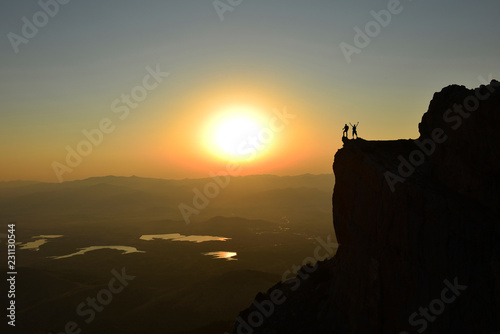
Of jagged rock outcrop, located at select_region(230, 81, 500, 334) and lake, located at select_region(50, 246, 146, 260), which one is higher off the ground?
jagged rock outcrop, located at select_region(230, 81, 500, 334)

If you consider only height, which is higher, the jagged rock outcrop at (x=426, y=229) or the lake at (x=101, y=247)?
the jagged rock outcrop at (x=426, y=229)

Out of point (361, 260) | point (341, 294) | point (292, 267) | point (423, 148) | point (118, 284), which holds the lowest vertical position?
point (292, 267)

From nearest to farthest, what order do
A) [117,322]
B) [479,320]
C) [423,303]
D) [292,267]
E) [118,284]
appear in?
1. [479,320]
2. [423,303]
3. [117,322]
4. [118,284]
5. [292,267]

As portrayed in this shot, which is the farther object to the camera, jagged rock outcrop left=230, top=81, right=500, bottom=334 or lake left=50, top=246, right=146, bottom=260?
lake left=50, top=246, right=146, bottom=260

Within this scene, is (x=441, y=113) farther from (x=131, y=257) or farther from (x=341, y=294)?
(x=131, y=257)

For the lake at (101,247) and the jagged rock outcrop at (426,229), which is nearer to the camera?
the jagged rock outcrop at (426,229)

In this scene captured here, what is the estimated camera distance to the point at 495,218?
78.7 feet

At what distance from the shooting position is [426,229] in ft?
85.7

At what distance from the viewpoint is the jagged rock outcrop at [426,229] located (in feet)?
79.1

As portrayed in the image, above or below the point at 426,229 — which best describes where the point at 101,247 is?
below

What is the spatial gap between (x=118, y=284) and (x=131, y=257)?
46527 millimetres

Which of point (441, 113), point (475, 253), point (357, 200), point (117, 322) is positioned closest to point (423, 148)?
point (441, 113)

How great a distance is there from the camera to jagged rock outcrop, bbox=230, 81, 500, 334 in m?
24.1

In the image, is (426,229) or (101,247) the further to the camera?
(101,247)
